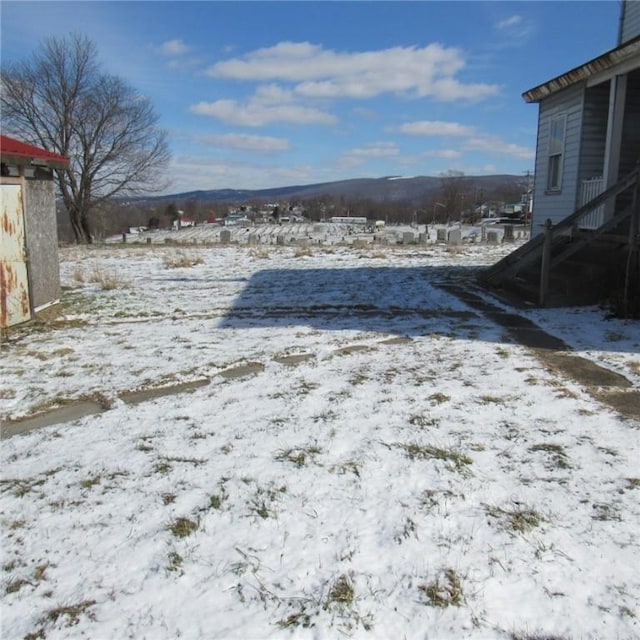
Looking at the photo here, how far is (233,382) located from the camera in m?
5.13

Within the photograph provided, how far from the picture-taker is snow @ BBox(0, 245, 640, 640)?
2266 mm

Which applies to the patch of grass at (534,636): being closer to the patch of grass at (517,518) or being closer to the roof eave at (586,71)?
the patch of grass at (517,518)

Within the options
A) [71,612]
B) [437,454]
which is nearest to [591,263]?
[437,454]

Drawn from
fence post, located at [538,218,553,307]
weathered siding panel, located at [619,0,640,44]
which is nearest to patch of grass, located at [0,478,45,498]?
fence post, located at [538,218,553,307]

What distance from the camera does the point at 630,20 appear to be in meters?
12.1

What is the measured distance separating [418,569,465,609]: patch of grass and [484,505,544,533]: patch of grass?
50 cm

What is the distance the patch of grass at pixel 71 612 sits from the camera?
7.29 feet

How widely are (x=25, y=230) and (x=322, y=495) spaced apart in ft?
21.8

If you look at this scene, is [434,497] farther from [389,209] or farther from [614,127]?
[389,209]

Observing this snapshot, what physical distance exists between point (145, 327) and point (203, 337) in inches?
47.7

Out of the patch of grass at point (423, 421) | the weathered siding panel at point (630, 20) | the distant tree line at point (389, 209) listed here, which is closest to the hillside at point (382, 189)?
the distant tree line at point (389, 209)

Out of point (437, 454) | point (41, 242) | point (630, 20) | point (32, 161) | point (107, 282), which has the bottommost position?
point (437, 454)

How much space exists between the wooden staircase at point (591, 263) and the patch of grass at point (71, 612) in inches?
289

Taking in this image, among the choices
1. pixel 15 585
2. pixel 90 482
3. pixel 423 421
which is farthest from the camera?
pixel 423 421
